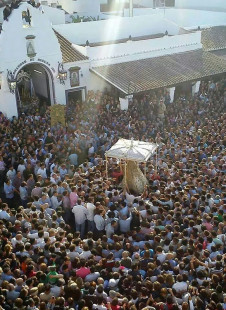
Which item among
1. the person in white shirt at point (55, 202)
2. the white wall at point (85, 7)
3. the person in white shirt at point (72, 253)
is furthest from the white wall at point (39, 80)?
the person in white shirt at point (72, 253)

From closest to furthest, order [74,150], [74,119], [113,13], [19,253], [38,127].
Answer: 1. [19,253]
2. [74,150]
3. [38,127]
4. [74,119]
5. [113,13]

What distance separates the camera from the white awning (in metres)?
13.8

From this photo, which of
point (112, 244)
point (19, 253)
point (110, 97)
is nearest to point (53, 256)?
point (19, 253)

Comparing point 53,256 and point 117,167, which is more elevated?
point 53,256

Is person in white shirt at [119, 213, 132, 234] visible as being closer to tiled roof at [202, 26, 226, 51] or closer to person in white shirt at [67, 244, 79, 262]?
person in white shirt at [67, 244, 79, 262]

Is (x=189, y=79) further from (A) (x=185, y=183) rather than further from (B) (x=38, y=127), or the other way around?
(A) (x=185, y=183)

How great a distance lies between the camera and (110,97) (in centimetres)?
2188

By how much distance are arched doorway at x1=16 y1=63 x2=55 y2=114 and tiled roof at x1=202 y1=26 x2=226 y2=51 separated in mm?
10785

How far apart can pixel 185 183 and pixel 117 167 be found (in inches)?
101

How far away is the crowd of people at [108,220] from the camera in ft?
27.8

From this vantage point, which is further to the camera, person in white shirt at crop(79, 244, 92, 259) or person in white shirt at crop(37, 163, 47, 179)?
person in white shirt at crop(37, 163, 47, 179)

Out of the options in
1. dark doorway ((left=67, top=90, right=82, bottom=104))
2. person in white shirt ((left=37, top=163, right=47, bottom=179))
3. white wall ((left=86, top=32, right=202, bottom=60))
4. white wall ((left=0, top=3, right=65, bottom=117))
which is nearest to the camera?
person in white shirt ((left=37, top=163, right=47, bottom=179))

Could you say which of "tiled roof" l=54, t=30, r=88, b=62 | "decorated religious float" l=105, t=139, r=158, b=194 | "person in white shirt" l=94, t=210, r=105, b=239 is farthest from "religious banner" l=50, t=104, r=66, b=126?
"person in white shirt" l=94, t=210, r=105, b=239

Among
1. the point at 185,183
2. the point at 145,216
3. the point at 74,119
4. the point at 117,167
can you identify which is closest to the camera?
the point at 145,216
